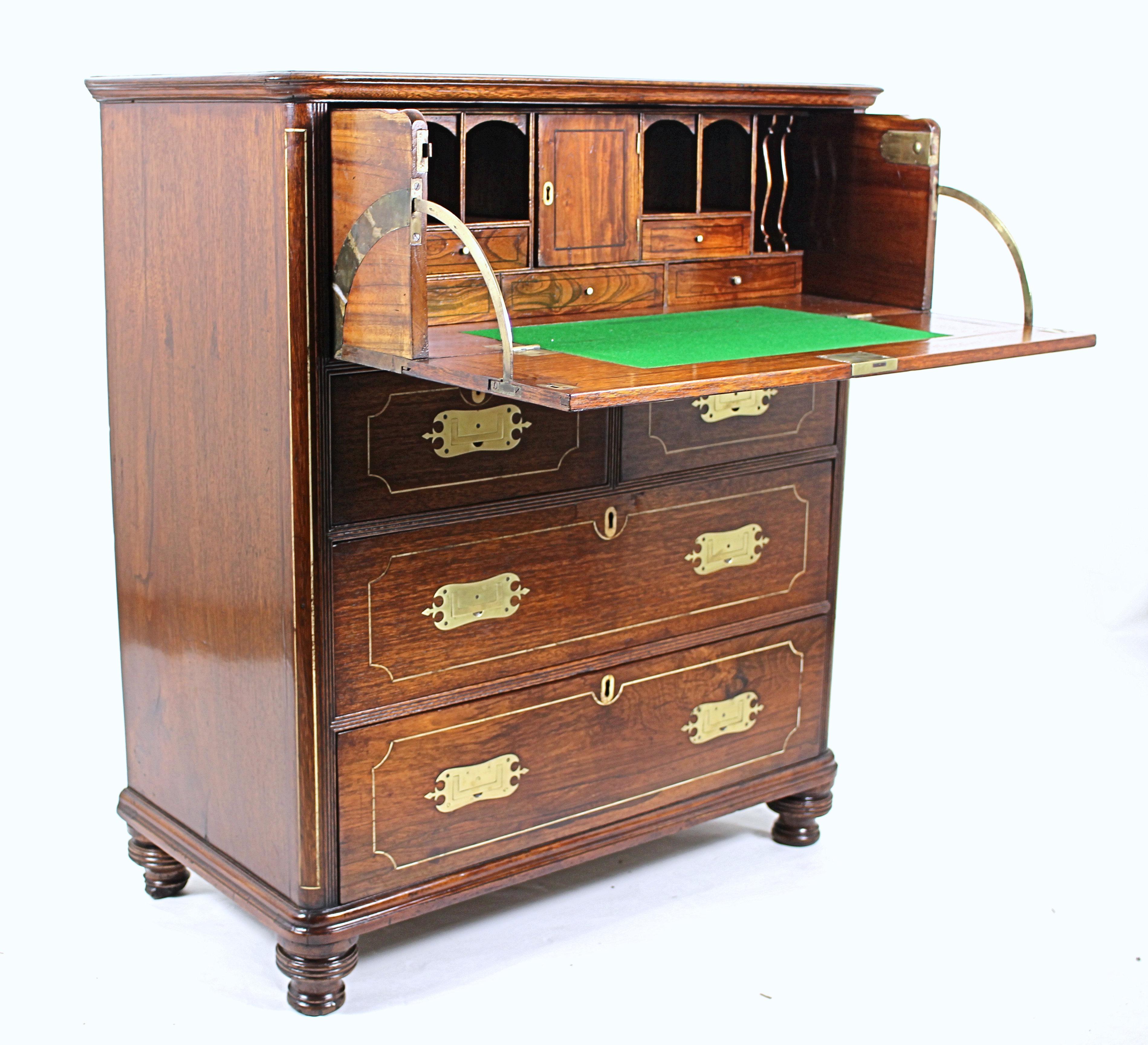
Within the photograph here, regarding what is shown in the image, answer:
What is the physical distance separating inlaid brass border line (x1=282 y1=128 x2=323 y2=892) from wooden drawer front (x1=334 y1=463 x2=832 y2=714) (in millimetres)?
46

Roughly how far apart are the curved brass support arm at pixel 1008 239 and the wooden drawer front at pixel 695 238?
1.26 feet

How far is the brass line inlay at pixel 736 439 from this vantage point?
3.14 m

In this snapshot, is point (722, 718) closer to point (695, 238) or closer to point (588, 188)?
point (695, 238)

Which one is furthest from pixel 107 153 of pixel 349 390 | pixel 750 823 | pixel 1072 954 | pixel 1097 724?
pixel 1097 724

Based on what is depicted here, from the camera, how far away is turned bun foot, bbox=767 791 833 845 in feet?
11.8

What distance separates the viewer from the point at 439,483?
2865 millimetres

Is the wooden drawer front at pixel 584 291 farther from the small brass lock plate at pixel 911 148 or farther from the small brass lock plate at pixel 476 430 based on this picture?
the small brass lock plate at pixel 911 148

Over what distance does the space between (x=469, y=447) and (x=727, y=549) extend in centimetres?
66

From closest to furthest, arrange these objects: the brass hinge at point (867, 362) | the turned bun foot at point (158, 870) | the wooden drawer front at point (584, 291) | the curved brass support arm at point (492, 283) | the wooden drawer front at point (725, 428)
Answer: the curved brass support arm at point (492, 283) < the brass hinge at point (867, 362) < the wooden drawer front at point (584, 291) < the wooden drawer front at point (725, 428) < the turned bun foot at point (158, 870)

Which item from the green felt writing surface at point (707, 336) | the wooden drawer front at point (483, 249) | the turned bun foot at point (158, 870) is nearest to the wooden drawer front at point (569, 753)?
the turned bun foot at point (158, 870)

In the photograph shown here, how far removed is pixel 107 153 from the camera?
2.99 m

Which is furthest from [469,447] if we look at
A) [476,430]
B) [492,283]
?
[492,283]

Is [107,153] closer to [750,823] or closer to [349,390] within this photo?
[349,390]

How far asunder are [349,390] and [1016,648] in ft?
8.45
